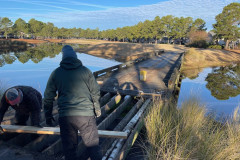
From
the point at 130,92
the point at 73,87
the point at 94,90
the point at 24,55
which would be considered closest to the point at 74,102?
the point at 73,87

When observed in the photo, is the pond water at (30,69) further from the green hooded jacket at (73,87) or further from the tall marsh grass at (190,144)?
the tall marsh grass at (190,144)

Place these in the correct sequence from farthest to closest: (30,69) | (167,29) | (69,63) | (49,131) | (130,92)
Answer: (167,29), (30,69), (130,92), (49,131), (69,63)

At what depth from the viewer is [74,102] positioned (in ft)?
9.53

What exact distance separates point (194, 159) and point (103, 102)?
5060mm

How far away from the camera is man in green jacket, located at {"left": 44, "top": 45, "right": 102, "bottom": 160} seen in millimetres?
2908

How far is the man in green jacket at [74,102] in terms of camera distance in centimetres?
291

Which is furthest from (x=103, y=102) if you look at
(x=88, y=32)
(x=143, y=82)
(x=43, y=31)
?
(x=88, y=32)

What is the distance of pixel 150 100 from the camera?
24.0ft

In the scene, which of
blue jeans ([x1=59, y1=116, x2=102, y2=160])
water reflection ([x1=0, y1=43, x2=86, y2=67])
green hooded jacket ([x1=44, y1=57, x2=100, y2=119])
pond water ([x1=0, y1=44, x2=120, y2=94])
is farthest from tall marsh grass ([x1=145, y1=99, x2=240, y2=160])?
water reflection ([x1=0, y1=43, x2=86, y2=67])

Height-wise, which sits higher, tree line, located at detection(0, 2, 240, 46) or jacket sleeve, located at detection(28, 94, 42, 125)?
tree line, located at detection(0, 2, 240, 46)

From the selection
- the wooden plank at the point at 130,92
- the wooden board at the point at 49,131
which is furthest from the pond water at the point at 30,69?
the wooden board at the point at 49,131

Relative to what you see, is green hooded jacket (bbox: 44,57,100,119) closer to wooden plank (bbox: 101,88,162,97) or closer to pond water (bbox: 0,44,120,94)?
wooden plank (bbox: 101,88,162,97)

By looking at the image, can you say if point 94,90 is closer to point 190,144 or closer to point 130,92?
point 190,144

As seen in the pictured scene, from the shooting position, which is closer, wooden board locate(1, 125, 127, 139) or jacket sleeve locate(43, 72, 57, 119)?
jacket sleeve locate(43, 72, 57, 119)
